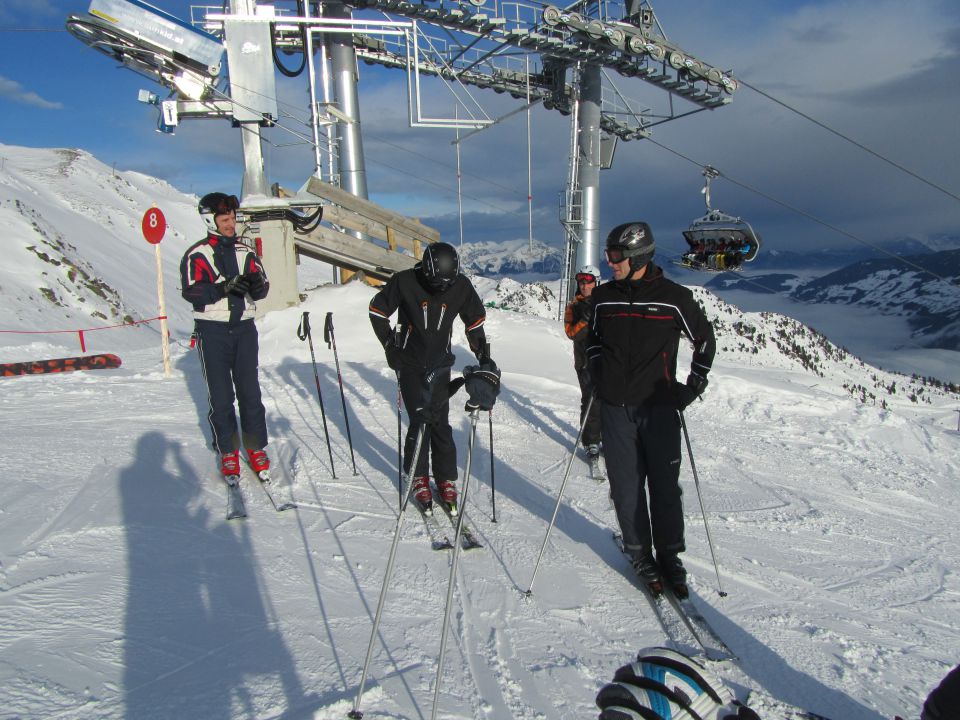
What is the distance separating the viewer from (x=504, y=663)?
118 inches

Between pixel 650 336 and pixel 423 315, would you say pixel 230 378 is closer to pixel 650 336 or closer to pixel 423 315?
pixel 423 315

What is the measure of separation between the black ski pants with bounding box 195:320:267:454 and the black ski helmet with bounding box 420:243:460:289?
177 centimetres

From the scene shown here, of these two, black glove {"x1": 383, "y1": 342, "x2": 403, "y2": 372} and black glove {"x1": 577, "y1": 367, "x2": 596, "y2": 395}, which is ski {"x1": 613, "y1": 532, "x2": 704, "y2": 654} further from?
black glove {"x1": 383, "y1": 342, "x2": 403, "y2": 372}

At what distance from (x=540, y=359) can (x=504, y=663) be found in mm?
9191

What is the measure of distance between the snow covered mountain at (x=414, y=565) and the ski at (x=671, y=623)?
0.23 feet

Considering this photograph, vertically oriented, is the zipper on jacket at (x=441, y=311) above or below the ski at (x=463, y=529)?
above

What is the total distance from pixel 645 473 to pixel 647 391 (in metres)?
0.55

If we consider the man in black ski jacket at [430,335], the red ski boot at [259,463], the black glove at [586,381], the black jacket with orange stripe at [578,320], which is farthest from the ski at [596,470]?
the red ski boot at [259,463]

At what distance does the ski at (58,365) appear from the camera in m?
9.12

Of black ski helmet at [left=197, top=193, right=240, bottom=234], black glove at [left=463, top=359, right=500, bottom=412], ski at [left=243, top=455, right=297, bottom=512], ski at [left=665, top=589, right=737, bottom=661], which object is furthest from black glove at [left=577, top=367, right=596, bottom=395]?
black ski helmet at [left=197, top=193, right=240, bottom=234]

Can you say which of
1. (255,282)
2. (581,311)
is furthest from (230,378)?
(581,311)

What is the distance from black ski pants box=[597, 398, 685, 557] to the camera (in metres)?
3.83

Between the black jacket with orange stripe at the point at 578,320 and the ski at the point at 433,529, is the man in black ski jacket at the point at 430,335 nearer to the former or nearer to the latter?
the ski at the point at 433,529

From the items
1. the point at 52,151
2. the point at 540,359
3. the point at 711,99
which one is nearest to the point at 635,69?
the point at 711,99
